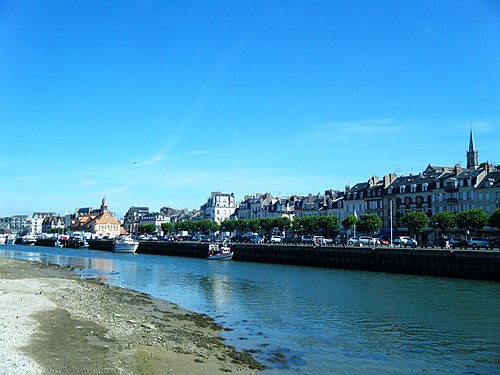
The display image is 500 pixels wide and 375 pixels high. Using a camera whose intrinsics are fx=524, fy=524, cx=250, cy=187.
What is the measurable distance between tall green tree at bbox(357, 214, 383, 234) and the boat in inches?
1000

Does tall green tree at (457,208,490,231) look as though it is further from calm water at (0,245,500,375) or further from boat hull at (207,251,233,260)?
boat hull at (207,251,233,260)

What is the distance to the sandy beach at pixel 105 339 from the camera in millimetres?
15477

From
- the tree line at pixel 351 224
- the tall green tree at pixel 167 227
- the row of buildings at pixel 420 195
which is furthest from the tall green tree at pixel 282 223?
the tall green tree at pixel 167 227

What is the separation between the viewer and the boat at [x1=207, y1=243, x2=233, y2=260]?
91.8 meters

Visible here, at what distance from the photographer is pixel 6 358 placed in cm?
1489

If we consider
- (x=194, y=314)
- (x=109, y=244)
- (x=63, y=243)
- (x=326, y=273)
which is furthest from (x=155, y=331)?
(x=63, y=243)

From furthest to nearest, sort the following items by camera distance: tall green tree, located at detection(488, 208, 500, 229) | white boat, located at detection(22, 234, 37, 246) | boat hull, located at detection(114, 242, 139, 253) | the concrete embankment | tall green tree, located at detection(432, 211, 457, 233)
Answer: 1. white boat, located at detection(22, 234, 37, 246)
2. boat hull, located at detection(114, 242, 139, 253)
3. tall green tree, located at detection(432, 211, 457, 233)
4. tall green tree, located at detection(488, 208, 500, 229)
5. the concrete embankment

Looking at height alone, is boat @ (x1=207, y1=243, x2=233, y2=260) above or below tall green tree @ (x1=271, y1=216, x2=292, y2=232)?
below

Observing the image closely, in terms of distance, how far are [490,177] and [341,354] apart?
254ft

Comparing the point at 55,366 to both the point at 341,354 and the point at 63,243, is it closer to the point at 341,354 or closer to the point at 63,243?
the point at 341,354

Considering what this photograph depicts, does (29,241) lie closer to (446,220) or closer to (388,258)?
(446,220)

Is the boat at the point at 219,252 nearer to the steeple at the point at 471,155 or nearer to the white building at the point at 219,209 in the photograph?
the steeple at the point at 471,155

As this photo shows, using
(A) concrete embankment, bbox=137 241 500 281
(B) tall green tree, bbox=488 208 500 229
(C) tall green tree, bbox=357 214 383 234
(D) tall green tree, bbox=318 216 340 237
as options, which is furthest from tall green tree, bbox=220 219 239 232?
(B) tall green tree, bbox=488 208 500 229

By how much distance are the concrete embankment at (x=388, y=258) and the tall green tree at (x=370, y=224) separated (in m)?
21.5
